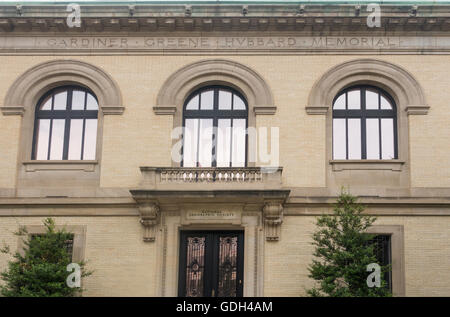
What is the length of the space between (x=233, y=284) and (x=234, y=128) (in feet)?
18.4

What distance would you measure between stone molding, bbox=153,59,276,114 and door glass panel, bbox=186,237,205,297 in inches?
187

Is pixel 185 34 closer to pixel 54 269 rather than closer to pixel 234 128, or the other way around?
pixel 234 128

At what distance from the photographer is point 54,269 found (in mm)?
23531

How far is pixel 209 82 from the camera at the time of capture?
91.0 feet

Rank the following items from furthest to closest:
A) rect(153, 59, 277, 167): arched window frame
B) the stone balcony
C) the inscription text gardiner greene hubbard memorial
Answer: the inscription text gardiner greene hubbard memorial < rect(153, 59, 277, 167): arched window frame < the stone balcony

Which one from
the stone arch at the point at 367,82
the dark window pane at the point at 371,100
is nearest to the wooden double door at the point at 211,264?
the stone arch at the point at 367,82

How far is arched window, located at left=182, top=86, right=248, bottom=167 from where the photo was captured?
27250 mm

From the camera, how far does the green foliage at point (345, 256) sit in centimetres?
2291

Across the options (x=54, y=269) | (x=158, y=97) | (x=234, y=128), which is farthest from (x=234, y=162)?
(x=54, y=269)

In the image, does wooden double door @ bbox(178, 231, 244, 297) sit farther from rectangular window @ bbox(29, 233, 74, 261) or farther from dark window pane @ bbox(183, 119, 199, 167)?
rectangular window @ bbox(29, 233, 74, 261)

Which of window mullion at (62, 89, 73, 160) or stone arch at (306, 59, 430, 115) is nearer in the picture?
stone arch at (306, 59, 430, 115)

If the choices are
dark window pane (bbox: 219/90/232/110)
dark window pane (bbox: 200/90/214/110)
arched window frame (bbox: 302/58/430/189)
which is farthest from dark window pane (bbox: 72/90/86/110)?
arched window frame (bbox: 302/58/430/189)

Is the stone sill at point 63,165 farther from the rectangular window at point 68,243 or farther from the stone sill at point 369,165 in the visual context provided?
the stone sill at point 369,165

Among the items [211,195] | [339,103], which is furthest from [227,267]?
[339,103]
